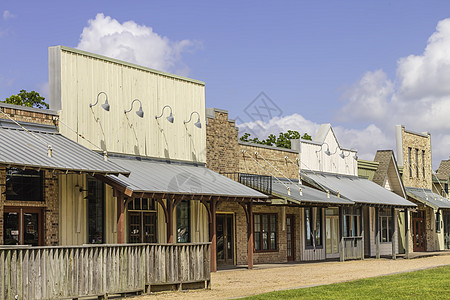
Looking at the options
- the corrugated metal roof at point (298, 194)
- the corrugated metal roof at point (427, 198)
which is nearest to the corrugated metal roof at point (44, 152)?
the corrugated metal roof at point (298, 194)

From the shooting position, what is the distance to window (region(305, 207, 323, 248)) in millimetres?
32688

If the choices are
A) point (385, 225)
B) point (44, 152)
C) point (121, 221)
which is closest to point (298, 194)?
point (121, 221)

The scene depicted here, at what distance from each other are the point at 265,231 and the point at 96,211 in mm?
10561

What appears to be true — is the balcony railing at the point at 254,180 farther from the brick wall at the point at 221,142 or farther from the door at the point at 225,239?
the door at the point at 225,239

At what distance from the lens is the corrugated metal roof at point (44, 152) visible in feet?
56.1

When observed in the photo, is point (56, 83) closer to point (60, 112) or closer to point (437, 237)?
point (60, 112)

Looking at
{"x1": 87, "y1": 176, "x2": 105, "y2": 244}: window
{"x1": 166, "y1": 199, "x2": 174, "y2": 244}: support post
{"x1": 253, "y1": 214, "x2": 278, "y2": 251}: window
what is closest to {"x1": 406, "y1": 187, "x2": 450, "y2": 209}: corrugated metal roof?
{"x1": 253, "y1": 214, "x2": 278, "y2": 251}: window

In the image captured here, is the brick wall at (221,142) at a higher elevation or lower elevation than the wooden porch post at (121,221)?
higher

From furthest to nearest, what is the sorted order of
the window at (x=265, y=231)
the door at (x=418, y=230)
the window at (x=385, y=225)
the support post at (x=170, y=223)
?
the door at (x=418, y=230)
the window at (x=385, y=225)
the window at (x=265, y=231)
the support post at (x=170, y=223)

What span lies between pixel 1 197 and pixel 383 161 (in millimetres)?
26312

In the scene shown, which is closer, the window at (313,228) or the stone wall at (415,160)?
the window at (313,228)

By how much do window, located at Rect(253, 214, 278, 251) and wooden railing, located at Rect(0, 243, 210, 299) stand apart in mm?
11782

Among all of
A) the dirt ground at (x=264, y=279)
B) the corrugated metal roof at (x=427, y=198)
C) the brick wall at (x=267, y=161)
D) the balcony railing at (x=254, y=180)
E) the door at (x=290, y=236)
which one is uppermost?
the brick wall at (x=267, y=161)

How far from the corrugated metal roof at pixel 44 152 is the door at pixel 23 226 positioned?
1.79 m
